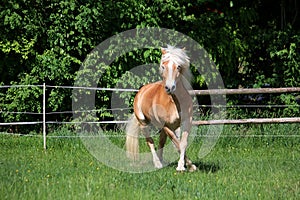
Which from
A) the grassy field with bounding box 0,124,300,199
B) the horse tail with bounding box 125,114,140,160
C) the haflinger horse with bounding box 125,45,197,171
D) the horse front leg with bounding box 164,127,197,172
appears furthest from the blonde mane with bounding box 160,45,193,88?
the horse tail with bounding box 125,114,140,160

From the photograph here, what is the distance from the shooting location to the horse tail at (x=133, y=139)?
28.7 feet

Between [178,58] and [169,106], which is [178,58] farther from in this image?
[169,106]

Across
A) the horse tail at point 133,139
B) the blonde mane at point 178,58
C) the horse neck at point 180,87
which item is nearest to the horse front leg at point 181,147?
the horse neck at point 180,87

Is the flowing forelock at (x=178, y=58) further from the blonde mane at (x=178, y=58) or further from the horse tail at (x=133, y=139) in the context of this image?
the horse tail at (x=133, y=139)

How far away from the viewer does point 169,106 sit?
7637 mm

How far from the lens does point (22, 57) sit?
11.7m

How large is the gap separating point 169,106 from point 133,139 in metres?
1.45

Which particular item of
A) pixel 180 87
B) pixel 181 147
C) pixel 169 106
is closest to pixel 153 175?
pixel 181 147

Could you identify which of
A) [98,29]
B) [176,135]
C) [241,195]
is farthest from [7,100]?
[241,195]

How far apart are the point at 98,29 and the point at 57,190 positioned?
21.3 ft

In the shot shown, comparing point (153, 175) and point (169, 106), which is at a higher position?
point (169, 106)

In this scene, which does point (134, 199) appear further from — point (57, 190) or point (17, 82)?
point (17, 82)

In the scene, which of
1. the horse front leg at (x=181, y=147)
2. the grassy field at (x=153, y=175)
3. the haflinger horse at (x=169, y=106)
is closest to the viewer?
the grassy field at (x=153, y=175)

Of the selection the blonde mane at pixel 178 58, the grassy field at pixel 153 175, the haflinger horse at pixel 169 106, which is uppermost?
the blonde mane at pixel 178 58
